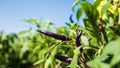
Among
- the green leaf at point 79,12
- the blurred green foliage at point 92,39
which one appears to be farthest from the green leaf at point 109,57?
the green leaf at point 79,12

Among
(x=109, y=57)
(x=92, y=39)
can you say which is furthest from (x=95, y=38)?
(x=109, y=57)

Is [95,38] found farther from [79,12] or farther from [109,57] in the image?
[109,57]

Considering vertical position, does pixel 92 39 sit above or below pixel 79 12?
below

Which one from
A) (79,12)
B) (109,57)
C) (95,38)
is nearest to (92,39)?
(95,38)

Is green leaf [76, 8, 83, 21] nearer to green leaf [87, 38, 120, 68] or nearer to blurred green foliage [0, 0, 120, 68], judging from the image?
blurred green foliage [0, 0, 120, 68]

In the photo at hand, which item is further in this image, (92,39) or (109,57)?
(92,39)

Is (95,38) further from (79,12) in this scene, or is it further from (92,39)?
(79,12)

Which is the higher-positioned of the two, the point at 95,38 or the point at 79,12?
the point at 79,12

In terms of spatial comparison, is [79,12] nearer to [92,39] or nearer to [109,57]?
[92,39]

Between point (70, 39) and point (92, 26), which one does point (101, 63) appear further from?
point (70, 39)

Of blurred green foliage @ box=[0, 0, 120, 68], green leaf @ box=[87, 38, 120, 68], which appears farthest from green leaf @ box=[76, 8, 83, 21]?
Answer: green leaf @ box=[87, 38, 120, 68]

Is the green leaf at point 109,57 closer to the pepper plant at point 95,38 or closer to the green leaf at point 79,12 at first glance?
the pepper plant at point 95,38

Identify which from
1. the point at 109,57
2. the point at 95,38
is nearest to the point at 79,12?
the point at 95,38
